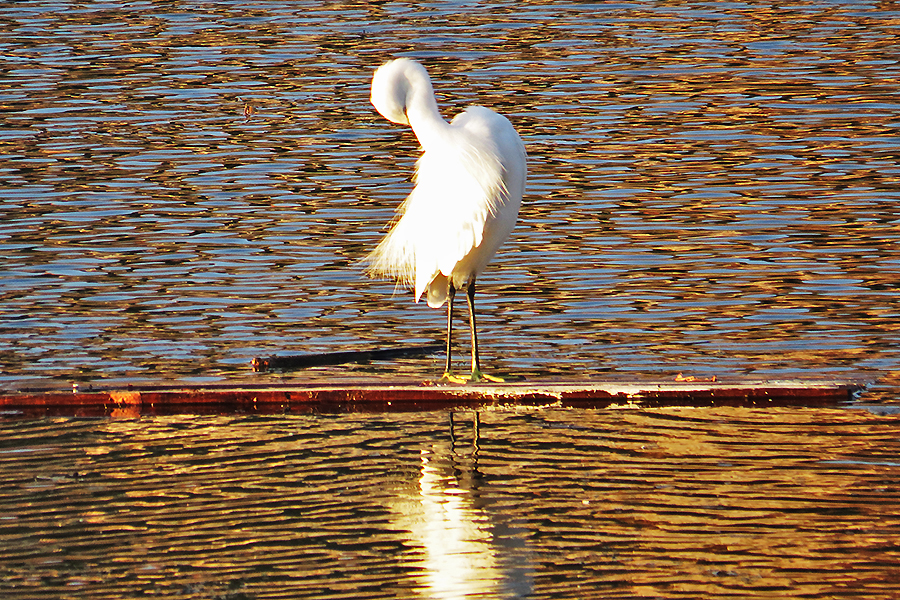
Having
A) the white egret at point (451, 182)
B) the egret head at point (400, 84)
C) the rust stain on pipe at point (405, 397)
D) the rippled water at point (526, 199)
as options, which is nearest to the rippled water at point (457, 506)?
the rust stain on pipe at point (405, 397)

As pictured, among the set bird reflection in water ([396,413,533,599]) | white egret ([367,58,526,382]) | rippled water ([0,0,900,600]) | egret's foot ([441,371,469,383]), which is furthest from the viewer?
egret's foot ([441,371,469,383])

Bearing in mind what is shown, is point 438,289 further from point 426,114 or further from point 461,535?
point 461,535

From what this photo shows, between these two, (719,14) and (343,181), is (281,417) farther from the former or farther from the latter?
(719,14)

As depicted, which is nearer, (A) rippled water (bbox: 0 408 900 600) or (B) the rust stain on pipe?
(A) rippled water (bbox: 0 408 900 600)

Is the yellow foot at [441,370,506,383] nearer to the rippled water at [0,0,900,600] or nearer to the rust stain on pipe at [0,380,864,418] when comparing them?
the rust stain on pipe at [0,380,864,418]

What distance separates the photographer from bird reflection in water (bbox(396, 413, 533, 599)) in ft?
21.0

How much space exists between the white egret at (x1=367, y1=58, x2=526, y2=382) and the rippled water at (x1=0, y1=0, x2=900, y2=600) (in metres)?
0.99

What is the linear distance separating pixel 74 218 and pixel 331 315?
13.8ft

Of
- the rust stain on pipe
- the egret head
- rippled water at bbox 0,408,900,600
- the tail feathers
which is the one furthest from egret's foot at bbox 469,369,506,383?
the egret head

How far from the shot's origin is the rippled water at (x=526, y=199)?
35.0ft

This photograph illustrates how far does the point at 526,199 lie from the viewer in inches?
582

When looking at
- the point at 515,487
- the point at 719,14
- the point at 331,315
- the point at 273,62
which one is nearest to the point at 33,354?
the point at 331,315

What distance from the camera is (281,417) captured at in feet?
29.4

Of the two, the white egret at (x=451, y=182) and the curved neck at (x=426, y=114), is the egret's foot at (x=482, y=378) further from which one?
the curved neck at (x=426, y=114)
